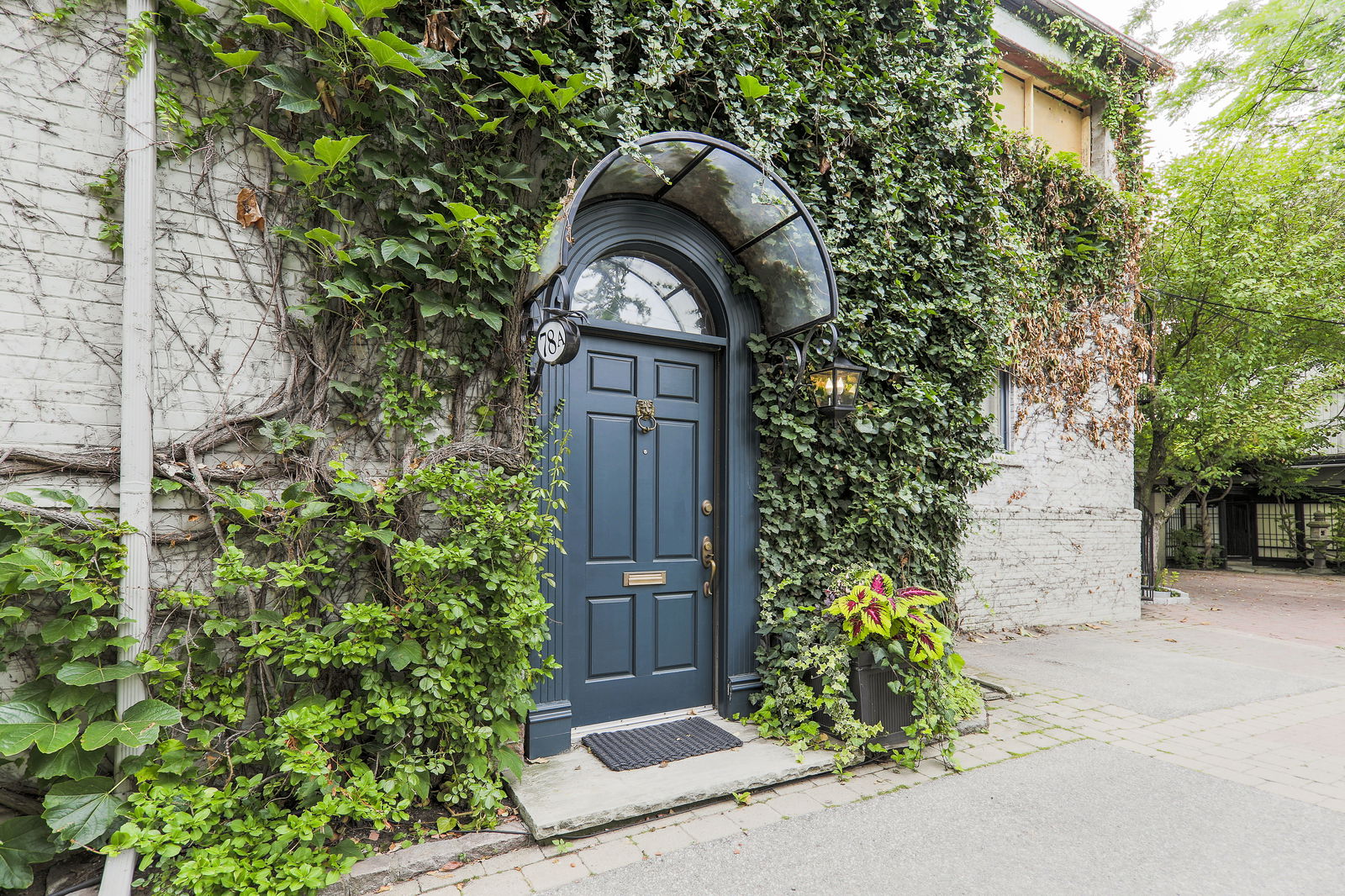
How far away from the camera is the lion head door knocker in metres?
3.92

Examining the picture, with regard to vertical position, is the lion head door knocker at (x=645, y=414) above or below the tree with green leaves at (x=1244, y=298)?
below

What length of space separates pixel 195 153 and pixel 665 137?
2195 millimetres

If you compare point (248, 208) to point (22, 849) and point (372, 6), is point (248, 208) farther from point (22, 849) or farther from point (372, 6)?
point (22, 849)

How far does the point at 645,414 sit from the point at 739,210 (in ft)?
4.65

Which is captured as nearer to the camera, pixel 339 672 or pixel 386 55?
pixel 386 55

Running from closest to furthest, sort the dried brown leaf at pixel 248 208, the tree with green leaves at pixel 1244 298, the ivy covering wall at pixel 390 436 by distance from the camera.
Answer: the ivy covering wall at pixel 390 436
the dried brown leaf at pixel 248 208
the tree with green leaves at pixel 1244 298

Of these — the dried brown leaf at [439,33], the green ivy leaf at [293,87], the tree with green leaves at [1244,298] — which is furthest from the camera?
the tree with green leaves at [1244,298]

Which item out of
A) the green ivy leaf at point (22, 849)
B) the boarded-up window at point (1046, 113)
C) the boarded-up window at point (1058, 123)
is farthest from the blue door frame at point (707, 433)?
the boarded-up window at point (1058, 123)

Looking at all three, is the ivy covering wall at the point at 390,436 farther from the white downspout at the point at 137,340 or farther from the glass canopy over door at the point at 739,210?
the glass canopy over door at the point at 739,210

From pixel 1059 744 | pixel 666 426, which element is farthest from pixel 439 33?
pixel 1059 744

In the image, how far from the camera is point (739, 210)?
3967 mm

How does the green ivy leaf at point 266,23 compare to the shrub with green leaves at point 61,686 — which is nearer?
the shrub with green leaves at point 61,686

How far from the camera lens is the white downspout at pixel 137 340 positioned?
8.32ft

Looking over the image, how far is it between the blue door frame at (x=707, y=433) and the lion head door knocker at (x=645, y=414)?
8 cm
